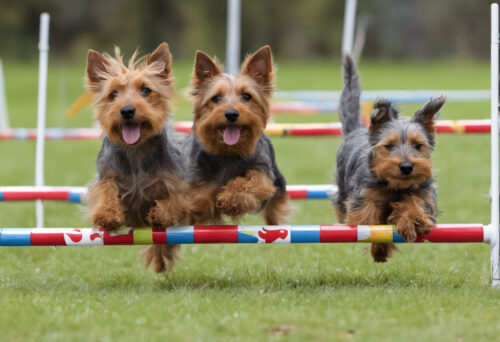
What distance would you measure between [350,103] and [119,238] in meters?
2.23

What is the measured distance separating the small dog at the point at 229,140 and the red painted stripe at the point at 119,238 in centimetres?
62

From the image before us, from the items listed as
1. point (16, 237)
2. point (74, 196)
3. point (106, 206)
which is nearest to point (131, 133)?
point (106, 206)

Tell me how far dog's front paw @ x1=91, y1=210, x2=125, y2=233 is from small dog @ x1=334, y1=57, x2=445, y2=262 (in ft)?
5.01

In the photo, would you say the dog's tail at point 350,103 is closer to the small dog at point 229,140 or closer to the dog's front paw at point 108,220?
the small dog at point 229,140

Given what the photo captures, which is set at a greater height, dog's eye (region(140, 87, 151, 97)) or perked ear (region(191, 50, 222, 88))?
perked ear (region(191, 50, 222, 88))

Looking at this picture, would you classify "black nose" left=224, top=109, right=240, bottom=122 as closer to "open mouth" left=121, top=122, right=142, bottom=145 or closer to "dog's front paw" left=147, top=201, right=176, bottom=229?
"open mouth" left=121, top=122, right=142, bottom=145

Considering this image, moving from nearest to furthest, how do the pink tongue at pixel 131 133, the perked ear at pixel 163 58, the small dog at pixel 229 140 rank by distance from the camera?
the pink tongue at pixel 131 133
the small dog at pixel 229 140
the perked ear at pixel 163 58

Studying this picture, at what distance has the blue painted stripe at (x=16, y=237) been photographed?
16.5 ft

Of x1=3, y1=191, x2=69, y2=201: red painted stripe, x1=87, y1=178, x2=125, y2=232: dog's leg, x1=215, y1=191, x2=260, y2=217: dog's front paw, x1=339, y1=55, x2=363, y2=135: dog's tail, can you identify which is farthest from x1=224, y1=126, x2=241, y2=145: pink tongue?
x1=3, y1=191, x2=69, y2=201: red painted stripe

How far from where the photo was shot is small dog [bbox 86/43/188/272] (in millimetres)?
5188

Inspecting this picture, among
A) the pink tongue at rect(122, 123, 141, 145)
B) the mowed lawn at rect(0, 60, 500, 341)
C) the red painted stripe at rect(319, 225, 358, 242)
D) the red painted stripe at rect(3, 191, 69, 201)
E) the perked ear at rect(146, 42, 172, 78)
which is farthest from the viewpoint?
the red painted stripe at rect(3, 191, 69, 201)

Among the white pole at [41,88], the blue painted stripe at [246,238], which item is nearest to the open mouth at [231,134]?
the blue painted stripe at [246,238]

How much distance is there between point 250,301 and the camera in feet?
16.2

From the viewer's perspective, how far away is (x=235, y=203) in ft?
17.2
